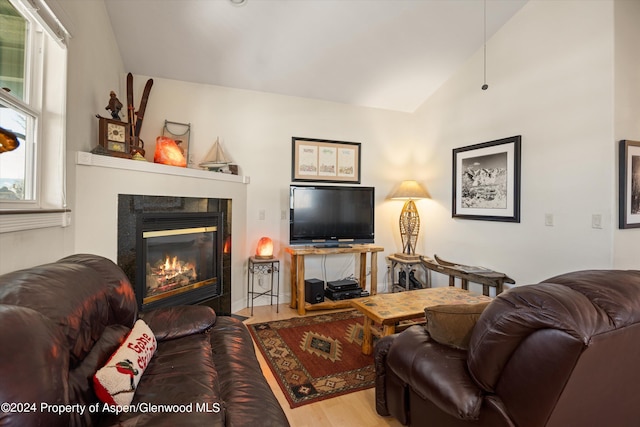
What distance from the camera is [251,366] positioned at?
4.62 ft

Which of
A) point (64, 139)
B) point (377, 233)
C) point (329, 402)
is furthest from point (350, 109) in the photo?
point (329, 402)

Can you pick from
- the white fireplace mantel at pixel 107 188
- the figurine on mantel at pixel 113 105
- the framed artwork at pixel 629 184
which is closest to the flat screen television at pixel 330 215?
the white fireplace mantel at pixel 107 188

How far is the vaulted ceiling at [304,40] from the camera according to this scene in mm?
2453

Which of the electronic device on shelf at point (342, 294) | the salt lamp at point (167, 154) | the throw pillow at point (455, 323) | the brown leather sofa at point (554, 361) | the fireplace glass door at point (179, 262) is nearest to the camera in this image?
the brown leather sofa at point (554, 361)

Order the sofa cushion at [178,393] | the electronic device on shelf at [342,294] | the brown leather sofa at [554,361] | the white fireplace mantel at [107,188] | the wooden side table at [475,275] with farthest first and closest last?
the electronic device on shelf at [342,294] → the wooden side table at [475,275] → the white fireplace mantel at [107,188] → the sofa cushion at [178,393] → the brown leather sofa at [554,361]

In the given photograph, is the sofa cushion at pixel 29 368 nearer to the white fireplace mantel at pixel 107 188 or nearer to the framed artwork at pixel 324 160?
the white fireplace mantel at pixel 107 188

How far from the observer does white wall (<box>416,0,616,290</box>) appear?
227cm

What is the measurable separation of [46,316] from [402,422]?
5.41 feet

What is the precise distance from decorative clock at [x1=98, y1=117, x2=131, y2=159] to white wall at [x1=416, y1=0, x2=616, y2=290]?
3.52 m

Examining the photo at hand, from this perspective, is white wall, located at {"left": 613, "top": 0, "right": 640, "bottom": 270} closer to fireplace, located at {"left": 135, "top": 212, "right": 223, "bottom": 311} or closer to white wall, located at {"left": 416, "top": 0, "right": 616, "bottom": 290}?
white wall, located at {"left": 416, "top": 0, "right": 616, "bottom": 290}

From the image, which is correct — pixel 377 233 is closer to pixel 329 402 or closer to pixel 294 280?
pixel 294 280

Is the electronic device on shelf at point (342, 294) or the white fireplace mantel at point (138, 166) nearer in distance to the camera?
the white fireplace mantel at point (138, 166)

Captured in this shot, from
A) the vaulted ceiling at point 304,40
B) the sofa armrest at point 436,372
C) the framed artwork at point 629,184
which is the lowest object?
the sofa armrest at point 436,372

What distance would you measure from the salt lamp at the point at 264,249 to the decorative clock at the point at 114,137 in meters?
1.58
